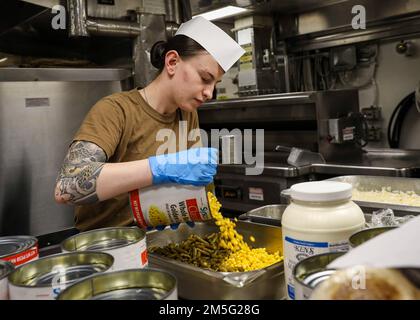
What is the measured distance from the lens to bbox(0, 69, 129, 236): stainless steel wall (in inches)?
109

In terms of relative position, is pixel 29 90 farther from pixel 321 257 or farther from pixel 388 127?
pixel 388 127

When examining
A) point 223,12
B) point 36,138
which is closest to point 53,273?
point 36,138

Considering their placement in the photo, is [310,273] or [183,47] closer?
[310,273]

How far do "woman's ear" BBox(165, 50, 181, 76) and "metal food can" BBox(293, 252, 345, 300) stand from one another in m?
1.28

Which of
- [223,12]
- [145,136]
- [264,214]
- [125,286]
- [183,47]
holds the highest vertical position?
[223,12]

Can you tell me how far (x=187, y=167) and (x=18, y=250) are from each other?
1.98 feet

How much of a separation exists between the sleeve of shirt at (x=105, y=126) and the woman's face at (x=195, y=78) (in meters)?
0.29

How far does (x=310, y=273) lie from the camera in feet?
2.34

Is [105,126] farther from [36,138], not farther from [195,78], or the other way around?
[36,138]

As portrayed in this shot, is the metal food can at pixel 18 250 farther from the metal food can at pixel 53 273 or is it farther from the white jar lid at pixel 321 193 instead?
the white jar lid at pixel 321 193


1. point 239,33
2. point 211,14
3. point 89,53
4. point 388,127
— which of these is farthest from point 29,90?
point 388,127

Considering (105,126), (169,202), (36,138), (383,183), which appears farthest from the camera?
(36,138)

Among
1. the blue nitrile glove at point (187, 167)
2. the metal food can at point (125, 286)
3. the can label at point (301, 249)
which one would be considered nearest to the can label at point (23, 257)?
the metal food can at point (125, 286)

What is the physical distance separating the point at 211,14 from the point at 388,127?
2.06 m
